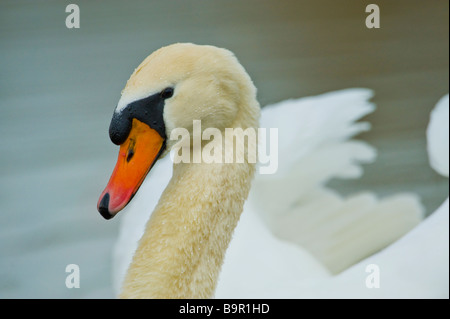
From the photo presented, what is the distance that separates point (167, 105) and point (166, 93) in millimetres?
14

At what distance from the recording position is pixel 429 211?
1801 millimetres

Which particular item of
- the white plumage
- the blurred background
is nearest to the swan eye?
the white plumage

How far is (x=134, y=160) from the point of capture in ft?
2.63

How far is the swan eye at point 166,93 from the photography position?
80 cm

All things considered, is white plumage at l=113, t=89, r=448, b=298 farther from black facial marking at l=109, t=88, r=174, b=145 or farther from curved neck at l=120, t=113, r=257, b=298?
black facial marking at l=109, t=88, r=174, b=145

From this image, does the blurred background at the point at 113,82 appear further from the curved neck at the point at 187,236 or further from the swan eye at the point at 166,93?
the swan eye at the point at 166,93

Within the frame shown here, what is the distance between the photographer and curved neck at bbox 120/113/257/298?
0.83 meters

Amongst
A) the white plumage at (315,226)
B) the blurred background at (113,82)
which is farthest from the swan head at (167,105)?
the blurred background at (113,82)

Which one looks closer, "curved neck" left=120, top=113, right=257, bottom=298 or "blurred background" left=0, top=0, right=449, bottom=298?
"curved neck" left=120, top=113, right=257, bottom=298

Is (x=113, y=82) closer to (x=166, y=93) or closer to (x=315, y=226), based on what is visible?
(x=315, y=226)

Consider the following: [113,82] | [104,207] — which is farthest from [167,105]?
[113,82]

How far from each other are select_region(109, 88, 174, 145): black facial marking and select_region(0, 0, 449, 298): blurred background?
80 cm
